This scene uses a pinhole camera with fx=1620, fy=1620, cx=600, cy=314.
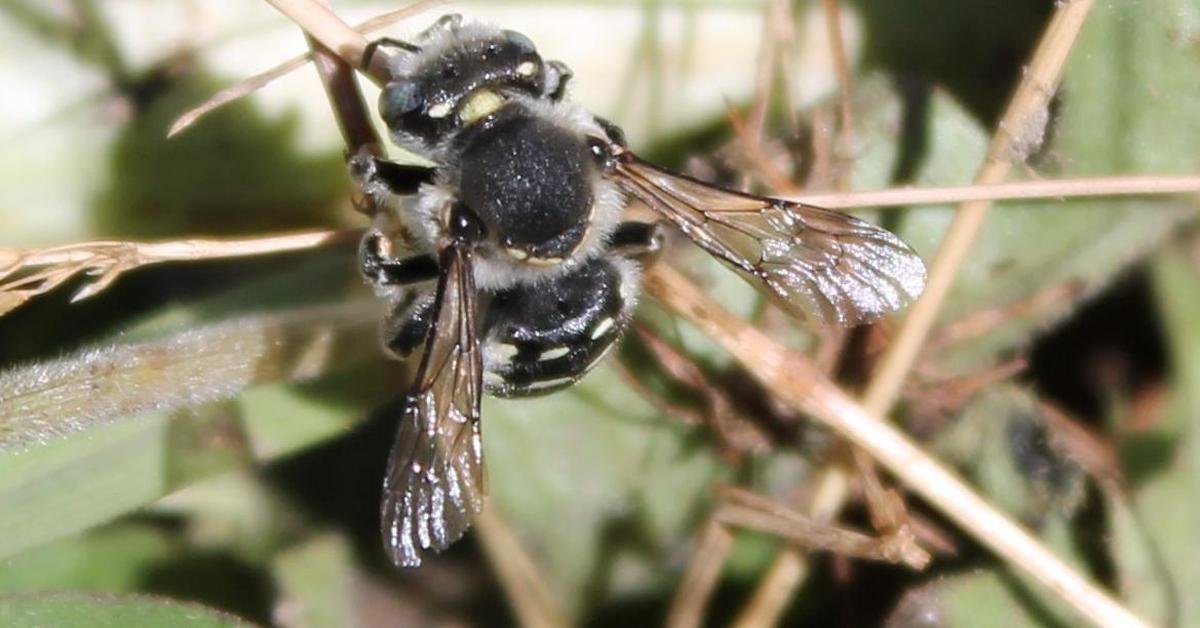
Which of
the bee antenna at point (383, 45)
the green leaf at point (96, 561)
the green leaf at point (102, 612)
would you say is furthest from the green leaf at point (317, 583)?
the bee antenna at point (383, 45)

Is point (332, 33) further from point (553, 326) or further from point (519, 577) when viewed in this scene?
point (519, 577)

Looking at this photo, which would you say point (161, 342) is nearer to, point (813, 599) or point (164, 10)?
point (164, 10)

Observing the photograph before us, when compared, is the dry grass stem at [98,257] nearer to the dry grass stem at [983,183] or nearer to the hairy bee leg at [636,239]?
the hairy bee leg at [636,239]

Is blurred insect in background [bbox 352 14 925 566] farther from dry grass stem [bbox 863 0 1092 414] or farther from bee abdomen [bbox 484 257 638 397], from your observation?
dry grass stem [bbox 863 0 1092 414]

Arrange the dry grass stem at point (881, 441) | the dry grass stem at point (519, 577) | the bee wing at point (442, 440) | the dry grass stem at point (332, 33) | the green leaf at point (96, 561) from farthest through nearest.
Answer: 1. the dry grass stem at point (519, 577)
2. the green leaf at point (96, 561)
3. the dry grass stem at point (881, 441)
4. the dry grass stem at point (332, 33)
5. the bee wing at point (442, 440)

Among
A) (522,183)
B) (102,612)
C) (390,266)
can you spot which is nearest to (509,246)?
(522,183)

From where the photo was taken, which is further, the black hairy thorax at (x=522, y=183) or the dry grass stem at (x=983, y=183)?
the dry grass stem at (x=983, y=183)

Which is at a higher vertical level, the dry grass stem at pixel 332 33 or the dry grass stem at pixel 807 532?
the dry grass stem at pixel 332 33
